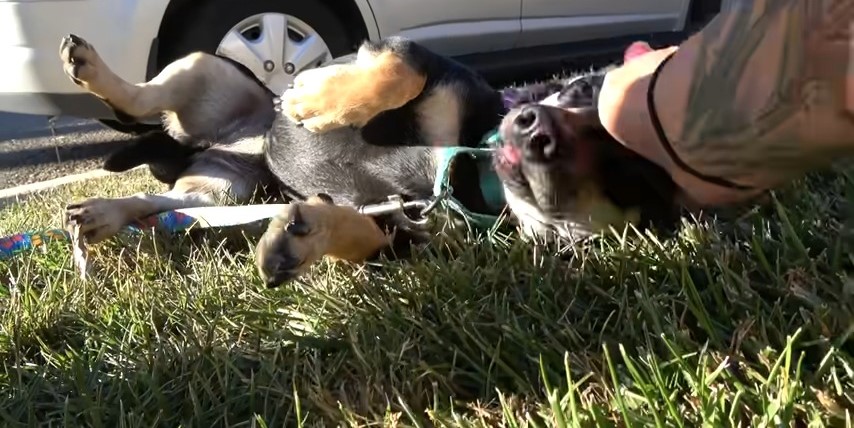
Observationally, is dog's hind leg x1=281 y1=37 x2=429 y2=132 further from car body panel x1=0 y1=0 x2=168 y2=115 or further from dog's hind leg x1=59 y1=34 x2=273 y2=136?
car body panel x1=0 y1=0 x2=168 y2=115

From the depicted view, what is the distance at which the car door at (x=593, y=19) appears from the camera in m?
4.89

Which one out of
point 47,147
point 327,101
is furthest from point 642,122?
point 47,147

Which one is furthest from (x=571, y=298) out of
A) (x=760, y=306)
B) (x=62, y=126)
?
(x=62, y=126)

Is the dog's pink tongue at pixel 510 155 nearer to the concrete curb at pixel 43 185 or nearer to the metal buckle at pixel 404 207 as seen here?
the metal buckle at pixel 404 207

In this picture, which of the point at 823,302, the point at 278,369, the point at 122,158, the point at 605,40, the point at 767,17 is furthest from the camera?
the point at 605,40

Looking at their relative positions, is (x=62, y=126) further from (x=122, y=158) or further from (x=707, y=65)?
(x=707, y=65)

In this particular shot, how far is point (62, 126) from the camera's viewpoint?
23.4ft

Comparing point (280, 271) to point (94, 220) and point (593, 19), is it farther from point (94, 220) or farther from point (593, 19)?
point (593, 19)

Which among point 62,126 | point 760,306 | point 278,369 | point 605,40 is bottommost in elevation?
point 62,126

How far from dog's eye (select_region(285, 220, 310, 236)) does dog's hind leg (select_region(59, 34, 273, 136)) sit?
1.26m

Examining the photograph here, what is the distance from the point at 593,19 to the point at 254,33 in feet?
6.87

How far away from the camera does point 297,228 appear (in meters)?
2.03

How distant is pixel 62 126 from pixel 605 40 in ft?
14.9

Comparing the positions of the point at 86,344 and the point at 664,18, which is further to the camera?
the point at 664,18
